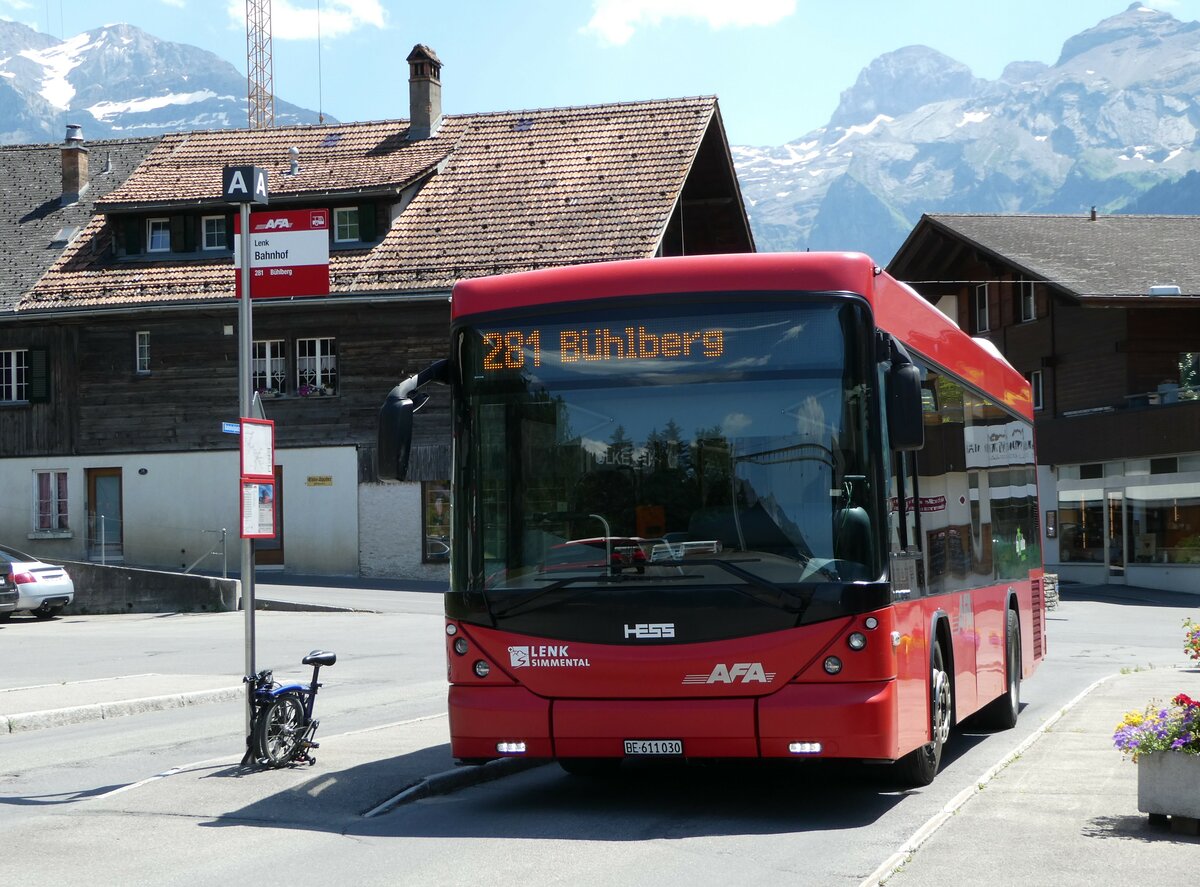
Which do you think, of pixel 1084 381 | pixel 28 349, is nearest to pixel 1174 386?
pixel 1084 381

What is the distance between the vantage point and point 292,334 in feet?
129

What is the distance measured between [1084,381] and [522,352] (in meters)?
38.0

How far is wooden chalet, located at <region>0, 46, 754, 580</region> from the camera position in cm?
3831

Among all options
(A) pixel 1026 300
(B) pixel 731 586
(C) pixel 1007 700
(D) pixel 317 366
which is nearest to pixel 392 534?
(D) pixel 317 366

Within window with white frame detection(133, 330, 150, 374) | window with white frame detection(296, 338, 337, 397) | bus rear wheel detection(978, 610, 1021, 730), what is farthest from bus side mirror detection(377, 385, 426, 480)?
window with white frame detection(133, 330, 150, 374)

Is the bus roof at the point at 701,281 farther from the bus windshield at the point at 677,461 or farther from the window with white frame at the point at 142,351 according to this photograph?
the window with white frame at the point at 142,351

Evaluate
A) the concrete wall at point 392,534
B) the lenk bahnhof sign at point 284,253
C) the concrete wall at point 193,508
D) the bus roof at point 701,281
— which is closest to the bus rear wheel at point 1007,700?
the bus roof at point 701,281

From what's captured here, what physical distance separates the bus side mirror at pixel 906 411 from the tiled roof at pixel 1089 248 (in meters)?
34.5

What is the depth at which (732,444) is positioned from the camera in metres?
8.89

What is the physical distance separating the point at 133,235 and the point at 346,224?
5204 mm

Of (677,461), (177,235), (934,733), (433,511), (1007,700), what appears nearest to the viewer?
(677,461)

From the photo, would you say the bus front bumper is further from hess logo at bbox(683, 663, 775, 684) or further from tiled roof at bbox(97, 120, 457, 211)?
tiled roof at bbox(97, 120, 457, 211)

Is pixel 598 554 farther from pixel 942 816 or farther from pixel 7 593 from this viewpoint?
pixel 7 593

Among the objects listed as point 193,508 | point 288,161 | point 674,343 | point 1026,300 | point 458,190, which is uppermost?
point 288,161
